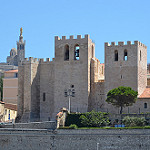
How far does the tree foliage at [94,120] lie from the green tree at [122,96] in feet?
→ 10.3

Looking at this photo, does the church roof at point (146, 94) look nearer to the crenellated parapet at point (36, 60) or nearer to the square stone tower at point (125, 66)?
the square stone tower at point (125, 66)

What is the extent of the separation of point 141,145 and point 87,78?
15.0 m

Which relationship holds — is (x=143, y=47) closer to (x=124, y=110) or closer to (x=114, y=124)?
(x=124, y=110)

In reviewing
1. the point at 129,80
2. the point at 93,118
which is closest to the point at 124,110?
the point at 129,80

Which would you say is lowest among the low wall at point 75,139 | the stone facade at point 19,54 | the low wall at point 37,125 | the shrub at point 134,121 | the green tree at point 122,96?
the low wall at point 75,139

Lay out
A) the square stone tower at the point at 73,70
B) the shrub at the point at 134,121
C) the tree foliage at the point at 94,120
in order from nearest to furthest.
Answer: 1. the shrub at the point at 134,121
2. the tree foliage at the point at 94,120
3. the square stone tower at the point at 73,70

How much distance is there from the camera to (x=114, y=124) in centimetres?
4625

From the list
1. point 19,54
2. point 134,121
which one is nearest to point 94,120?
point 134,121

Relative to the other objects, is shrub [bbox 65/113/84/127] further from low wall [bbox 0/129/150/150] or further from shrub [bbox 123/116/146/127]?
shrub [bbox 123/116/146/127]

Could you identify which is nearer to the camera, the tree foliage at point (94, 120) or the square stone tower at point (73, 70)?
the tree foliage at point (94, 120)

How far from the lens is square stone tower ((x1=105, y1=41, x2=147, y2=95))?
2048 inches

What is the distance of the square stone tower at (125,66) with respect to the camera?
5203cm

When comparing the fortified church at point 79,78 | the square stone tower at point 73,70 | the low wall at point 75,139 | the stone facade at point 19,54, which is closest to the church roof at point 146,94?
the fortified church at point 79,78

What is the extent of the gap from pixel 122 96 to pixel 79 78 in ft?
25.0
